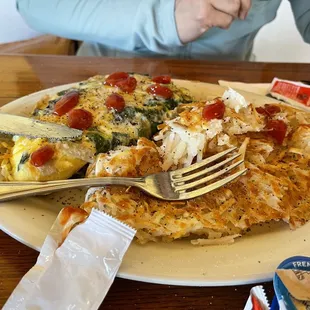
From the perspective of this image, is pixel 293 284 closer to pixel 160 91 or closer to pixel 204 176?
pixel 204 176

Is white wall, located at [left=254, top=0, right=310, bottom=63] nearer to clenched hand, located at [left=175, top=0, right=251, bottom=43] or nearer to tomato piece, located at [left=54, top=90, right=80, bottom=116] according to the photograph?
clenched hand, located at [left=175, top=0, right=251, bottom=43]

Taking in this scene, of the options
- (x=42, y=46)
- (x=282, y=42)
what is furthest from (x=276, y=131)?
(x=282, y=42)

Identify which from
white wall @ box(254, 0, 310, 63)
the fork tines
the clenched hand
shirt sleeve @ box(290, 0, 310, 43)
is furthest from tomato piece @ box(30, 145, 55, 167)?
white wall @ box(254, 0, 310, 63)

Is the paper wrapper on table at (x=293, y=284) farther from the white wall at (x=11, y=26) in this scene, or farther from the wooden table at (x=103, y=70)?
the white wall at (x=11, y=26)

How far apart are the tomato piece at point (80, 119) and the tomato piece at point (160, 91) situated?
0.69 ft

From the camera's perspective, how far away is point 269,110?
1068 millimetres

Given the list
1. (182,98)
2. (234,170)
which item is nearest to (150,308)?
(234,170)

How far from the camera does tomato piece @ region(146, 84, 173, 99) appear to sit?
1123mm

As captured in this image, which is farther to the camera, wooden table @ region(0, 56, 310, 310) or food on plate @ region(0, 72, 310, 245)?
wooden table @ region(0, 56, 310, 310)

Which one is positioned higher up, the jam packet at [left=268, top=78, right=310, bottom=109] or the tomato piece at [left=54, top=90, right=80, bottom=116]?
the tomato piece at [left=54, top=90, right=80, bottom=116]

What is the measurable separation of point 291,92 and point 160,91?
473 mm

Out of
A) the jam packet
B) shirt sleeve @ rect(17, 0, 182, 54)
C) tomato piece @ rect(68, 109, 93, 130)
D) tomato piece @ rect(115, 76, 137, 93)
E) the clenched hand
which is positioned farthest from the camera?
shirt sleeve @ rect(17, 0, 182, 54)

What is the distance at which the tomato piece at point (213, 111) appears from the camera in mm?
922

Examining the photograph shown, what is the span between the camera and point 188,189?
80cm
